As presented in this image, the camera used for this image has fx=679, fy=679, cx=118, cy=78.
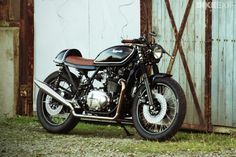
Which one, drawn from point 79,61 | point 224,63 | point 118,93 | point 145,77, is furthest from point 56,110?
point 224,63

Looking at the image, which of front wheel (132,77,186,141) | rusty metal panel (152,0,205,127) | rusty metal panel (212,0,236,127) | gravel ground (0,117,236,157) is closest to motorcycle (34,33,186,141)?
front wheel (132,77,186,141)

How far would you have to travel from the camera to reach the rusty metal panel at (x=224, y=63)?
28.8ft

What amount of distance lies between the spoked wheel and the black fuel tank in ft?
2.44

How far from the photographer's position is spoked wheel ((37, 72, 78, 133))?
30.1 feet

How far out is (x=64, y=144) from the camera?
8227 millimetres

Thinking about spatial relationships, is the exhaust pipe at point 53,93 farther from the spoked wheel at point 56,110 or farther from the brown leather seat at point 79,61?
the brown leather seat at point 79,61

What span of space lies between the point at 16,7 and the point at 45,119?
7.96ft

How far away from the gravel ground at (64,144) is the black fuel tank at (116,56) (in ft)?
3.20

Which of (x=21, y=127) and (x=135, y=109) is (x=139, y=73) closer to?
(x=135, y=109)

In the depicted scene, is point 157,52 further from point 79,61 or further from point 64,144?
point 64,144

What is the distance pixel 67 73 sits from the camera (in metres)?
9.34

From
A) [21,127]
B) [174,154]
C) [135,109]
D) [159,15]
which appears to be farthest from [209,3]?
[21,127]

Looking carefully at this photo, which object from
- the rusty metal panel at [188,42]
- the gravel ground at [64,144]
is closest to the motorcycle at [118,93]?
the gravel ground at [64,144]

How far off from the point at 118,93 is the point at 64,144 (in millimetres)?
1066
